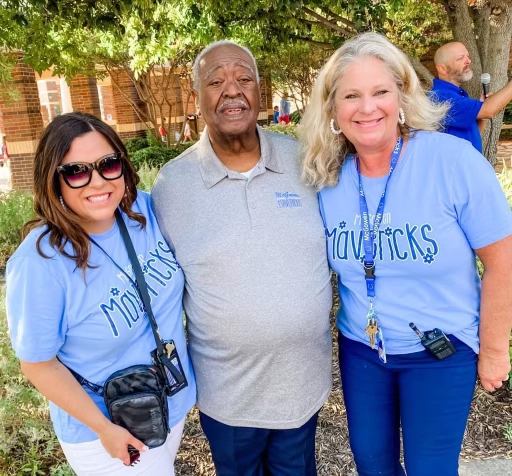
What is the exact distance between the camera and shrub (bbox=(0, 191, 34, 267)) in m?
6.71

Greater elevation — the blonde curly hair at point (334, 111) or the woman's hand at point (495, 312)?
the blonde curly hair at point (334, 111)

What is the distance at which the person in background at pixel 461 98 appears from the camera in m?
4.00

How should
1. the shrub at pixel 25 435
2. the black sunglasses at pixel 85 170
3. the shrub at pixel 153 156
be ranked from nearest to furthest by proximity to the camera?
the black sunglasses at pixel 85 170 → the shrub at pixel 25 435 → the shrub at pixel 153 156

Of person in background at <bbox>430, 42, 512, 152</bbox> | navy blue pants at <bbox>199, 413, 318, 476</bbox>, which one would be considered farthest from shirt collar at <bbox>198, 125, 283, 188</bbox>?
person in background at <bbox>430, 42, 512, 152</bbox>

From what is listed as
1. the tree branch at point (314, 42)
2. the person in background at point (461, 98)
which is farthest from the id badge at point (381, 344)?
the tree branch at point (314, 42)

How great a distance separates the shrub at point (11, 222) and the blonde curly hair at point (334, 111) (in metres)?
5.46

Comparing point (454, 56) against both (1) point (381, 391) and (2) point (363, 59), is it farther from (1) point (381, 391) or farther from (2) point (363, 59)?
(1) point (381, 391)

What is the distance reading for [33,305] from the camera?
62.2 inches

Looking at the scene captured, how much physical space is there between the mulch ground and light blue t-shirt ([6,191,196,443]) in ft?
3.71

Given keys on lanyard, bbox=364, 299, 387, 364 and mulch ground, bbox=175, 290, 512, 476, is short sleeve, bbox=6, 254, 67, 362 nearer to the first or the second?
keys on lanyard, bbox=364, 299, 387, 364

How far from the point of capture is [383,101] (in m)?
1.89

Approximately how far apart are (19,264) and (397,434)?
5.61 ft

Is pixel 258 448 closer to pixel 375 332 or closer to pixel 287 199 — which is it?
pixel 375 332

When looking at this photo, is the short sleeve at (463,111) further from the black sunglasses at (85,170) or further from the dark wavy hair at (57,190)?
the dark wavy hair at (57,190)
